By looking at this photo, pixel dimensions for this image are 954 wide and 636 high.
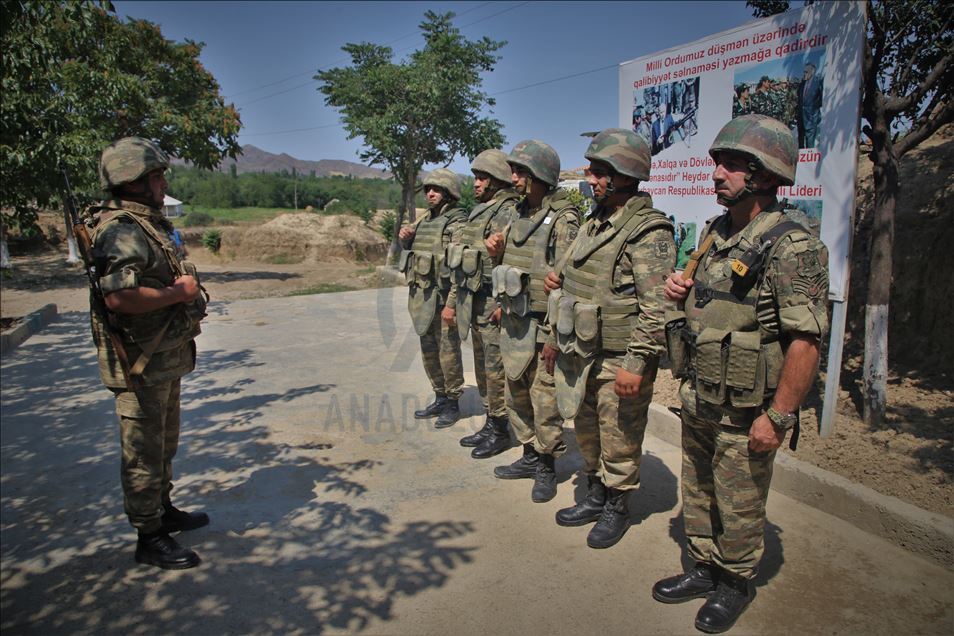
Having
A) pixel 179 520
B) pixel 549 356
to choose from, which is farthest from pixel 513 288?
pixel 179 520

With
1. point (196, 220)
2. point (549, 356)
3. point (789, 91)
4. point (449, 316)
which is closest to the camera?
point (549, 356)

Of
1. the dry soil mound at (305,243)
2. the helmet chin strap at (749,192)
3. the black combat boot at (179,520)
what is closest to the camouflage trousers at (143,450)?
the black combat boot at (179,520)

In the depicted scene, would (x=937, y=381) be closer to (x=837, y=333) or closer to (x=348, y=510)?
(x=837, y=333)

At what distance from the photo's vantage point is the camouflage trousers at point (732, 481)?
253 cm

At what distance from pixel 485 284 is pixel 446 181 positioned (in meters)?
1.20

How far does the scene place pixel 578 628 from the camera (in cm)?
261

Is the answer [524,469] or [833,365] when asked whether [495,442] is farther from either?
[833,365]

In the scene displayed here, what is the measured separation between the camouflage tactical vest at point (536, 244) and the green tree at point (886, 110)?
2.23 m

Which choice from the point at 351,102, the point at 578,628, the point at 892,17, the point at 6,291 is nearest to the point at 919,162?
the point at 892,17

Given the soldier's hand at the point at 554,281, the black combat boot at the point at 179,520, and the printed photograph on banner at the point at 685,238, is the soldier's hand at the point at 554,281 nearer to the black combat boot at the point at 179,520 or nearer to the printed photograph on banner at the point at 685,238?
the printed photograph on banner at the point at 685,238

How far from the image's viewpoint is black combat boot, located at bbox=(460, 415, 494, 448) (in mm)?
4688

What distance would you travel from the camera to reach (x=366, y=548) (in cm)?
326

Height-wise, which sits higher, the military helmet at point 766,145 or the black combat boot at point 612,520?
the military helmet at point 766,145

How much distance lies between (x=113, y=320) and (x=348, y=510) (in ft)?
5.57
